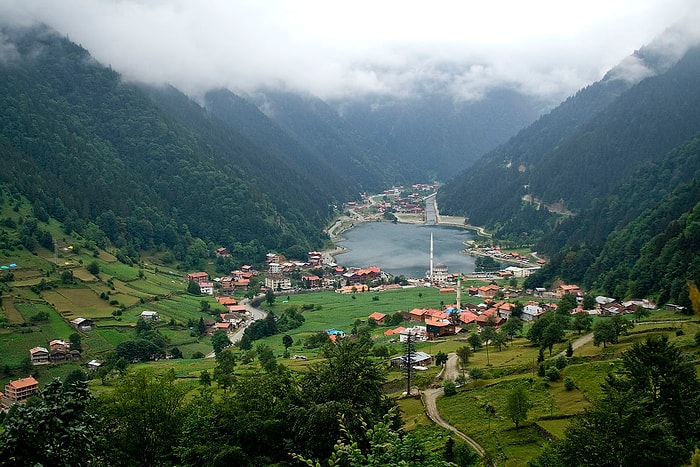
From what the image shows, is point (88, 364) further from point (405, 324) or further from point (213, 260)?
point (213, 260)

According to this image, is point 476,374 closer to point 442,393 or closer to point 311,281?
point 442,393

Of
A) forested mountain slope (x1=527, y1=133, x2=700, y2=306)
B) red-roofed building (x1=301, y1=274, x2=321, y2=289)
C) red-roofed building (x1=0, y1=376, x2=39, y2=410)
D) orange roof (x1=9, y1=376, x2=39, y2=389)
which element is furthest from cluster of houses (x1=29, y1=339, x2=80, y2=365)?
forested mountain slope (x1=527, y1=133, x2=700, y2=306)

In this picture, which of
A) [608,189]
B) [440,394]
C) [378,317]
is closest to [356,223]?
[608,189]

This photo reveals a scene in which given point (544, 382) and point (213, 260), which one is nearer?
point (544, 382)

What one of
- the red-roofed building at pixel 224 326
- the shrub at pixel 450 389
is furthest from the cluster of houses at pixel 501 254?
the shrub at pixel 450 389

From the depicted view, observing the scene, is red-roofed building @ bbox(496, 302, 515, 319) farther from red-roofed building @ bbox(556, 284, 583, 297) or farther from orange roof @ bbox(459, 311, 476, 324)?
red-roofed building @ bbox(556, 284, 583, 297)

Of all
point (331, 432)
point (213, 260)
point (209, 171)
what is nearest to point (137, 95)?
point (209, 171)

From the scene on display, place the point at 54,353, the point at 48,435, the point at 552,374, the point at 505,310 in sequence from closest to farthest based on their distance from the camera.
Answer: the point at 48,435 → the point at 552,374 → the point at 54,353 → the point at 505,310
